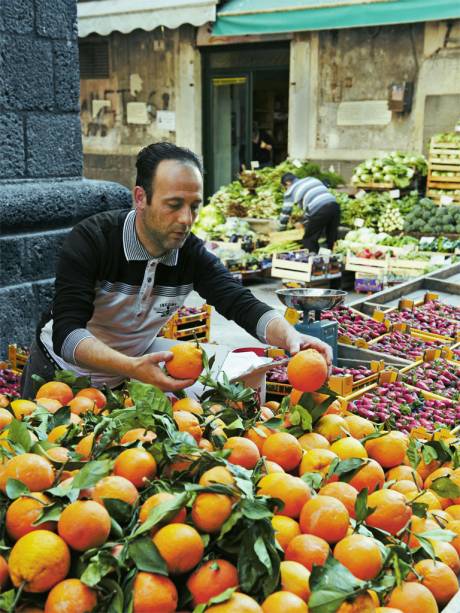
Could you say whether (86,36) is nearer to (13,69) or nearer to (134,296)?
(13,69)

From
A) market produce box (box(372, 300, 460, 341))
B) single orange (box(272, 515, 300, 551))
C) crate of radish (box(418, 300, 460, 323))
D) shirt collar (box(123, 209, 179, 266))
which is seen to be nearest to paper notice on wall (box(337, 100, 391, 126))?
crate of radish (box(418, 300, 460, 323))

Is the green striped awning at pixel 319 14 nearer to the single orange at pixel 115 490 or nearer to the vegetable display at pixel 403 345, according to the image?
the vegetable display at pixel 403 345

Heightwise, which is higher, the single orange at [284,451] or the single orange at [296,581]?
the single orange at [284,451]

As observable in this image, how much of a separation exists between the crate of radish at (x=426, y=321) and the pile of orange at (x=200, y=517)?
3.31 m

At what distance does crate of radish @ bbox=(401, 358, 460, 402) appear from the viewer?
14.2ft

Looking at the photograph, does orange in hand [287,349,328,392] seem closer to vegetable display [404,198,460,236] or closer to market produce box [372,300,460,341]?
market produce box [372,300,460,341]

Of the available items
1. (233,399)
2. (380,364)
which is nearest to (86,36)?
(380,364)

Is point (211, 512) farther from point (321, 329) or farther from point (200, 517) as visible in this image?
point (321, 329)

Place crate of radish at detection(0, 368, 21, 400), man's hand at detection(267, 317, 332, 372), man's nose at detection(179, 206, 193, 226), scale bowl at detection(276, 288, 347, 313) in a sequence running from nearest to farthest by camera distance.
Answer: man's hand at detection(267, 317, 332, 372)
man's nose at detection(179, 206, 193, 226)
crate of radish at detection(0, 368, 21, 400)
scale bowl at detection(276, 288, 347, 313)

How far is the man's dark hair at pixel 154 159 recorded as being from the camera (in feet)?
9.95

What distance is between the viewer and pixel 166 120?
51.6ft

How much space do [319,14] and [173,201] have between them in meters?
10.1

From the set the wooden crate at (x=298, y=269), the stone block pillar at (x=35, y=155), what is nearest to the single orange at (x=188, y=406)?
the stone block pillar at (x=35, y=155)

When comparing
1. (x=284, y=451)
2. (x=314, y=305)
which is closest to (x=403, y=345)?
(x=314, y=305)
